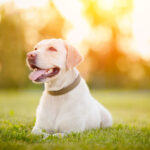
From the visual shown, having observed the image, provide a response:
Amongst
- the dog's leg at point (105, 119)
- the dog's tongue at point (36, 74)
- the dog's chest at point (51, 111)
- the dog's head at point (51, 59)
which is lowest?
the dog's leg at point (105, 119)

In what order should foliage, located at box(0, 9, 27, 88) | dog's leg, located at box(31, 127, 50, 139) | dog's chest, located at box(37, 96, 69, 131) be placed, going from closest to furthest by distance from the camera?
dog's leg, located at box(31, 127, 50, 139) → dog's chest, located at box(37, 96, 69, 131) → foliage, located at box(0, 9, 27, 88)

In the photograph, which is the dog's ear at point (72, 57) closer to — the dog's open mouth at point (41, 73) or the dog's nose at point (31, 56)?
the dog's open mouth at point (41, 73)

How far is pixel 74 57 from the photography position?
17.4ft

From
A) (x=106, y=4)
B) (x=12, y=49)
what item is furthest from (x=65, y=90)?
(x=106, y=4)

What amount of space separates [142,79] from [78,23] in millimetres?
15859

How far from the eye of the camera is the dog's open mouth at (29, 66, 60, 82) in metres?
4.98

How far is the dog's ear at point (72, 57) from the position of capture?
521 cm

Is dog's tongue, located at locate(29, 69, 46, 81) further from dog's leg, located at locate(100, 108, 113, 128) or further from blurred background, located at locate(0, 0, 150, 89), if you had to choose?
blurred background, located at locate(0, 0, 150, 89)

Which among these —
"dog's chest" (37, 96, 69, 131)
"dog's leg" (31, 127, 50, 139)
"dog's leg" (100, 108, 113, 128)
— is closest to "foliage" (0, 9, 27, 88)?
"dog's leg" (100, 108, 113, 128)

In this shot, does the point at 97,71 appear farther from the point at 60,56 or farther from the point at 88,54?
the point at 60,56

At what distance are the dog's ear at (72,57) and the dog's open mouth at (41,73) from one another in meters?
0.23

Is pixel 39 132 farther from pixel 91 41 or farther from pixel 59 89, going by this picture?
pixel 91 41

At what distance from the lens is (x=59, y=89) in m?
5.20

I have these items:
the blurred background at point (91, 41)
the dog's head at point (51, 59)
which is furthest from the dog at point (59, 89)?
the blurred background at point (91, 41)
